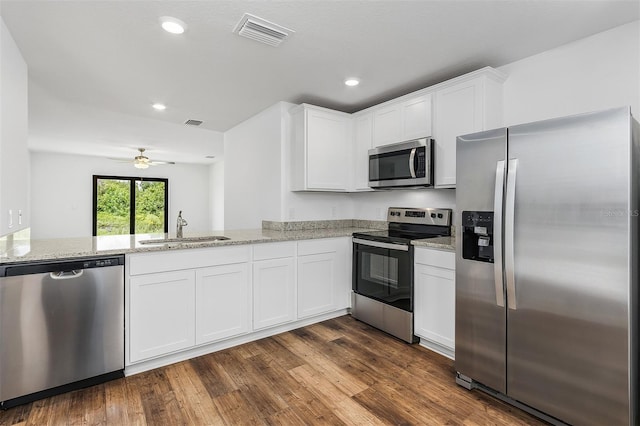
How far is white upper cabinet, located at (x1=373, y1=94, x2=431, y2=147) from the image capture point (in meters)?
3.08

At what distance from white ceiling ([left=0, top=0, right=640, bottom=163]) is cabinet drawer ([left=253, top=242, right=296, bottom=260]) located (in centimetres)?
159

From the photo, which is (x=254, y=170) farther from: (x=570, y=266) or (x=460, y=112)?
(x=570, y=266)

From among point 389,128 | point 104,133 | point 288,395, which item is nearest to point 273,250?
point 288,395

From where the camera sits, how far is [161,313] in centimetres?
251

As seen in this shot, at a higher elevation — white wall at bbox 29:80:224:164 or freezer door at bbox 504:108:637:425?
white wall at bbox 29:80:224:164

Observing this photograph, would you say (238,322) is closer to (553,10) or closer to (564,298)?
(564,298)

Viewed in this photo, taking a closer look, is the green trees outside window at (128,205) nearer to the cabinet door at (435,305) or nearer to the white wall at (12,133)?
the white wall at (12,133)

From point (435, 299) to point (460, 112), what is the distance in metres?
1.59

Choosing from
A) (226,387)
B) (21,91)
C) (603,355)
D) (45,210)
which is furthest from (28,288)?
(45,210)

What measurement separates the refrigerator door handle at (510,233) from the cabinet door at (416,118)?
121 cm

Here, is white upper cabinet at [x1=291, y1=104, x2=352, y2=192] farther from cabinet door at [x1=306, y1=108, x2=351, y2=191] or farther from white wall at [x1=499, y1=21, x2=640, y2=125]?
white wall at [x1=499, y1=21, x2=640, y2=125]

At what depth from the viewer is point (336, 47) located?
2529 millimetres

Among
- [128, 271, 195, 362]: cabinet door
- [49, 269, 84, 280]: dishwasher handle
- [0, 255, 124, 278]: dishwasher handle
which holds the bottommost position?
[128, 271, 195, 362]: cabinet door

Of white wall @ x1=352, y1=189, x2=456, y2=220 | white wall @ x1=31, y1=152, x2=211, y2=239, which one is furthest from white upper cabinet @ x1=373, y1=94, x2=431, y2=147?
white wall @ x1=31, y1=152, x2=211, y2=239
